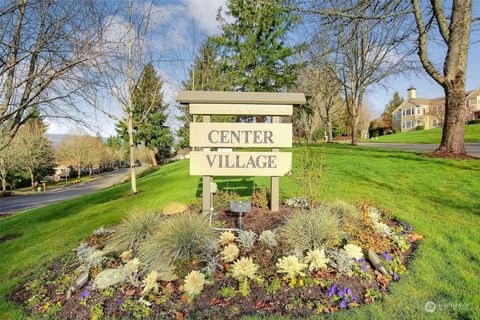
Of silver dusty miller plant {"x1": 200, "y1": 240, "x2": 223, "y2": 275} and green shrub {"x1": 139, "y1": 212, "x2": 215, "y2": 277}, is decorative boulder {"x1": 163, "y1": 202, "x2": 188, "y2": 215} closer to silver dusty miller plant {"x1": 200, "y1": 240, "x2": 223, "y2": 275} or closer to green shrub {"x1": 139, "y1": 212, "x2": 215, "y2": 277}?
green shrub {"x1": 139, "y1": 212, "x2": 215, "y2": 277}

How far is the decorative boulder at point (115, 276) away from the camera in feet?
9.79

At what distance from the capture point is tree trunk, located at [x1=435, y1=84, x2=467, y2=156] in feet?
24.8

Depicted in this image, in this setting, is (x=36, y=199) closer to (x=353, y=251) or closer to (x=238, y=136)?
(x=238, y=136)

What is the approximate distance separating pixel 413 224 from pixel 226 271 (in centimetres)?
307

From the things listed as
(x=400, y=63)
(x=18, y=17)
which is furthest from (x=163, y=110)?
(x=18, y=17)

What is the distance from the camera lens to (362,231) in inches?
136

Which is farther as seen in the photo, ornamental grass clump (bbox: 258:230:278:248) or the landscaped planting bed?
ornamental grass clump (bbox: 258:230:278:248)

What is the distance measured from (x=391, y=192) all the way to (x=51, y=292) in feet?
20.6

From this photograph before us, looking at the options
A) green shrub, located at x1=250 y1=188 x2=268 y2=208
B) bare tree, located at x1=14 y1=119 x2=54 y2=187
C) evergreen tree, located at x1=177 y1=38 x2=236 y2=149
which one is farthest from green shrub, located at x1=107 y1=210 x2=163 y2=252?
bare tree, located at x1=14 y1=119 x2=54 y2=187

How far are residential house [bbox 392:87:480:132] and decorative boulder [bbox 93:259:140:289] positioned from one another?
5225 centimetres

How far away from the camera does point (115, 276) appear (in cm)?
304

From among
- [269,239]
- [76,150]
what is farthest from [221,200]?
[76,150]

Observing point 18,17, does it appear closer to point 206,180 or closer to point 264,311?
point 206,180

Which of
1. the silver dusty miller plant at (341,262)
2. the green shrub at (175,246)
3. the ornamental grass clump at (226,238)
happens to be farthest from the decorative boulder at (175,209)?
the silver dusty miller plant at (341,262)
